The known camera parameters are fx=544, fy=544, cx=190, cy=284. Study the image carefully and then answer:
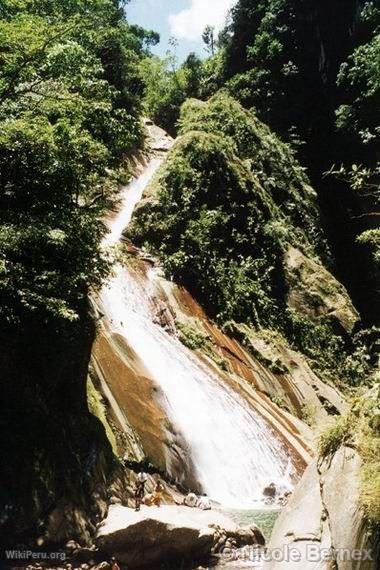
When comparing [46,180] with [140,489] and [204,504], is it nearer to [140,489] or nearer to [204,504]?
[140,489]

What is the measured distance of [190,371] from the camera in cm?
1534

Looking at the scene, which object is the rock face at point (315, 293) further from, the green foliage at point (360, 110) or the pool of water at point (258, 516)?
the pool of water at point (258, 516)

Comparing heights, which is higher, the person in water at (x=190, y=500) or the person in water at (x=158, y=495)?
the person in water at (x=158, y=495)

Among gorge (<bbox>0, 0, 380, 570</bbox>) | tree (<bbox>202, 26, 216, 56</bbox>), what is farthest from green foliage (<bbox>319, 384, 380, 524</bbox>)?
tree (<bbox>202, 26, 216, 56</bbox>)

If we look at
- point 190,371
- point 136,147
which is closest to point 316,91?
point 136,147

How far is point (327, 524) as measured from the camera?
4898mm

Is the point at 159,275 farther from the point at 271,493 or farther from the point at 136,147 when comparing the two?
the point at 136,147

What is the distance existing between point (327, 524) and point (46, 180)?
778 cm

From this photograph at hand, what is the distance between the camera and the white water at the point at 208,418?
12.4m

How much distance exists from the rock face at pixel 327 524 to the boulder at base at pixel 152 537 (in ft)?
9.40

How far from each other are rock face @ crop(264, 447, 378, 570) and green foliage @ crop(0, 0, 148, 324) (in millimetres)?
4585

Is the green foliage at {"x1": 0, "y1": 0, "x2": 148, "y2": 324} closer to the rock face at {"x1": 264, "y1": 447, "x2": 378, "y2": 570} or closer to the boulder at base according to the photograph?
the boulder at base

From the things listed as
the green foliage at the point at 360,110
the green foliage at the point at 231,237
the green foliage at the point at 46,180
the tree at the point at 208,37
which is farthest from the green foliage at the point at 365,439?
the tree at the point at 208,37

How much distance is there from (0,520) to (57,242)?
4.33m
